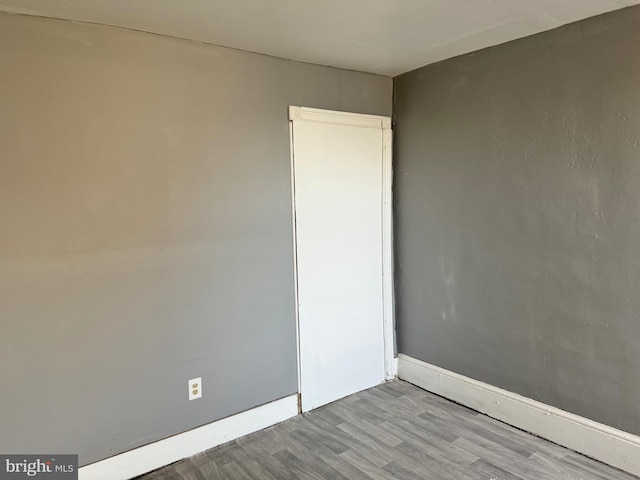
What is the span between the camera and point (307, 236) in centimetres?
279

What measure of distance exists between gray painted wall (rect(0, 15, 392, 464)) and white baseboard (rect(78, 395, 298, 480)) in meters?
0.05

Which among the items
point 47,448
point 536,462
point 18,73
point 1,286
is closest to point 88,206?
point 1,286

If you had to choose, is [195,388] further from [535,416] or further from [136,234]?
[535,416]

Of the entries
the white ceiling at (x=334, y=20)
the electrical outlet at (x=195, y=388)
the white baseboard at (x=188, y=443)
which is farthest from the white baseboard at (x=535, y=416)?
the white ceiling at (x=334, y=20)

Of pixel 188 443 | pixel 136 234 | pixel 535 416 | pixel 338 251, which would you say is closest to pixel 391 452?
pixel 535 416

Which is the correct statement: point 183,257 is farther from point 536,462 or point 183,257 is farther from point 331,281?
point 536,462

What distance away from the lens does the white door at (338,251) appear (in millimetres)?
2783

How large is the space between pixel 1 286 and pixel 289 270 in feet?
4.70

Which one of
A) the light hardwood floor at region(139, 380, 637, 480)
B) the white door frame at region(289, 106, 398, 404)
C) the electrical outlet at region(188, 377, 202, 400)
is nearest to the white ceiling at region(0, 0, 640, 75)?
the white door frame at region(289, 106, 398, 404)

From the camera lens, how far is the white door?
2783mm

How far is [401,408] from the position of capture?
2.87 meters

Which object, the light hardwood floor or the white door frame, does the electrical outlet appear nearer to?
the light hardwood floor

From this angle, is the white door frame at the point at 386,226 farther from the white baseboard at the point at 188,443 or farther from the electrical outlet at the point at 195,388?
the electrical outlet at the point at 195,388

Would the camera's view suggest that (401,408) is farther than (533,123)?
Yes
